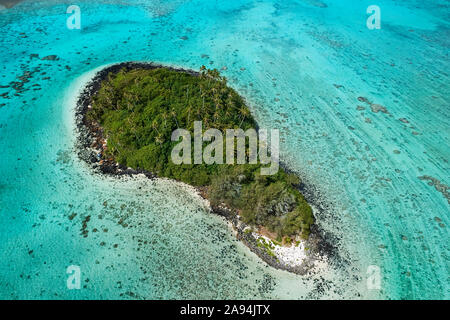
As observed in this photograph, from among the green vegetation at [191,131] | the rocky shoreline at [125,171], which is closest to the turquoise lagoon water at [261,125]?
the rocky shoreline at [125,171]

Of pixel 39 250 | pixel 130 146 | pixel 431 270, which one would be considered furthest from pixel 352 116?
pixel 39 250

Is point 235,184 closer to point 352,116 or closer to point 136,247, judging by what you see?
point 136,247

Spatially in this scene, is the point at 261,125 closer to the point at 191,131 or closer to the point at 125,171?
the point at 191,131

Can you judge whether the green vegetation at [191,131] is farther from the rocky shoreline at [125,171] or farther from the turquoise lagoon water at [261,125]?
the turquoise lagoon water at [261,125]

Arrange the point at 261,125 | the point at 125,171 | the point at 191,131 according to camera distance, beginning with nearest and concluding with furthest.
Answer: the point at 125,171, the point at 191,131, the point at 261,125

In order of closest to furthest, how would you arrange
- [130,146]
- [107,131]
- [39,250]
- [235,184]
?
[39,250] < [235,184] < [130,146] < [107,131]

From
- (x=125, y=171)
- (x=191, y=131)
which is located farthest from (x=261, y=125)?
(x=125, y=171)
